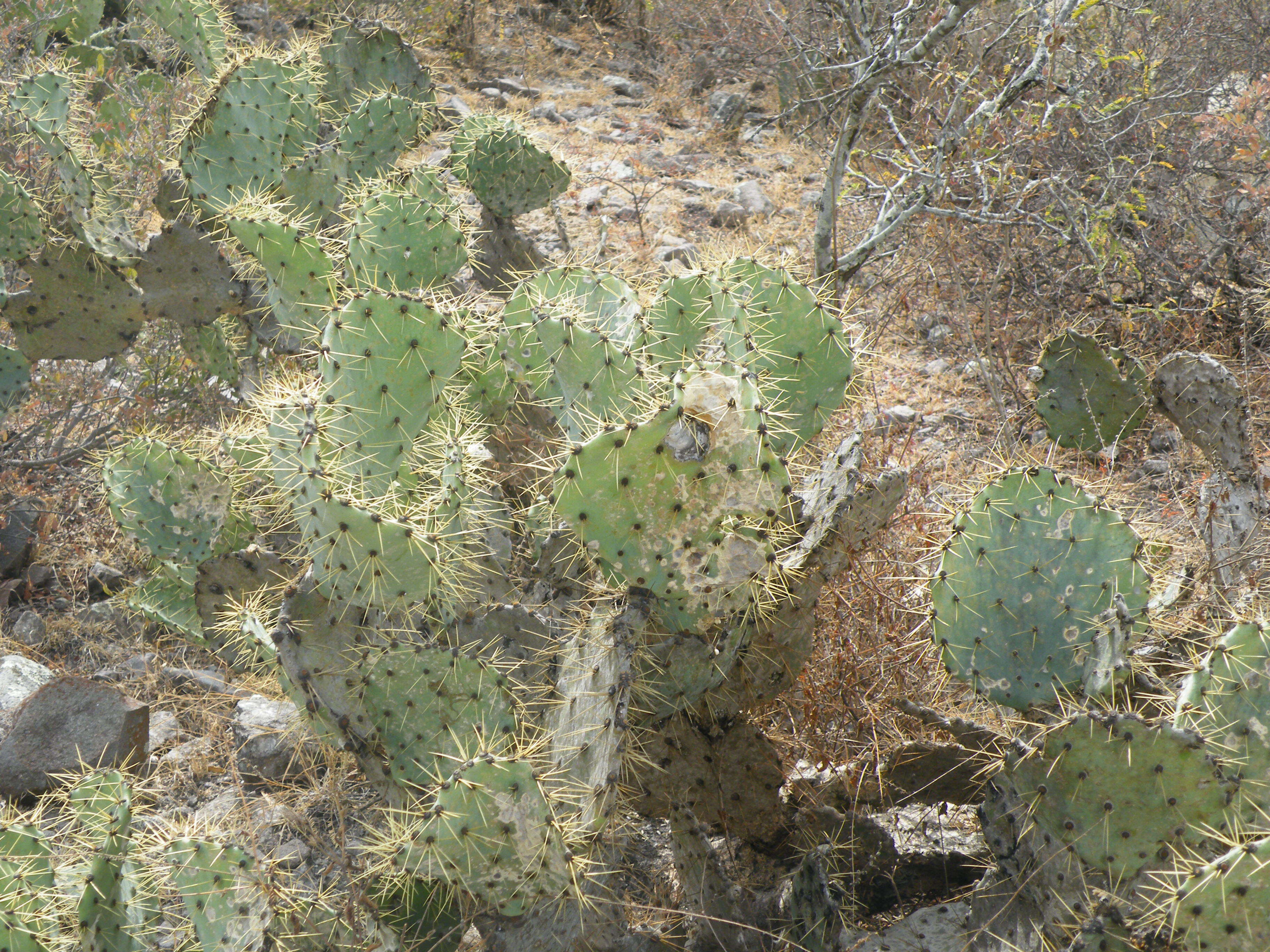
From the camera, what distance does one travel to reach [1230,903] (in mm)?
1496

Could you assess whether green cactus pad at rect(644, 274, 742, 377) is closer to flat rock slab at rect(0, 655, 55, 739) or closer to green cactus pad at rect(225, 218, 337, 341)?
green cactus pad at rect(225, 218, 337, 341)

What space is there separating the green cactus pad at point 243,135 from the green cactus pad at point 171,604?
160 cm

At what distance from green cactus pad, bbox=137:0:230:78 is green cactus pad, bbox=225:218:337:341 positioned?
1909 mm

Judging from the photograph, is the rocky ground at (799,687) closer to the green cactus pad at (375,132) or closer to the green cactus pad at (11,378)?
the green cactus pad at (11,378)

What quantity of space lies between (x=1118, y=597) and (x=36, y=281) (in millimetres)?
4395

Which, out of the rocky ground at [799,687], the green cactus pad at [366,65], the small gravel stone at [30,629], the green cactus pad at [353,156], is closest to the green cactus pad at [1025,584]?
the rocky ground at [799,687]

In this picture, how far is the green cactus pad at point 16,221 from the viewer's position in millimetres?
4090

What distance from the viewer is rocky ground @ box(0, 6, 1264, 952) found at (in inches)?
98.0

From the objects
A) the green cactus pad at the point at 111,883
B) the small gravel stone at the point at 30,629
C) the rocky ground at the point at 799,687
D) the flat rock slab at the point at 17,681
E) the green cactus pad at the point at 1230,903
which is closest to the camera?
the green cactus pad at the point at 1230,903

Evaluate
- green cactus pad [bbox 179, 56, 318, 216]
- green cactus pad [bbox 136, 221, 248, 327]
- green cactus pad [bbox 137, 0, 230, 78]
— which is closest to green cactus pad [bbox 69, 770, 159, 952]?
green cactus pad [bbox 136, 221, 248, 327]

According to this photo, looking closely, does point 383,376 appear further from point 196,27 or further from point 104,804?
point 196,27

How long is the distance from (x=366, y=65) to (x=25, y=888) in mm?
4584

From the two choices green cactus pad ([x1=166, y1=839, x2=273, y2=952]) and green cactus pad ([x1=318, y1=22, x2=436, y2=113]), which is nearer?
green cactus pad ([x1=166, y1=839, x2=273, y2=952])

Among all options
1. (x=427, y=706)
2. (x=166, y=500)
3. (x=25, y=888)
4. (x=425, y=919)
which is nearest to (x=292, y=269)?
(x=166, y=500)
